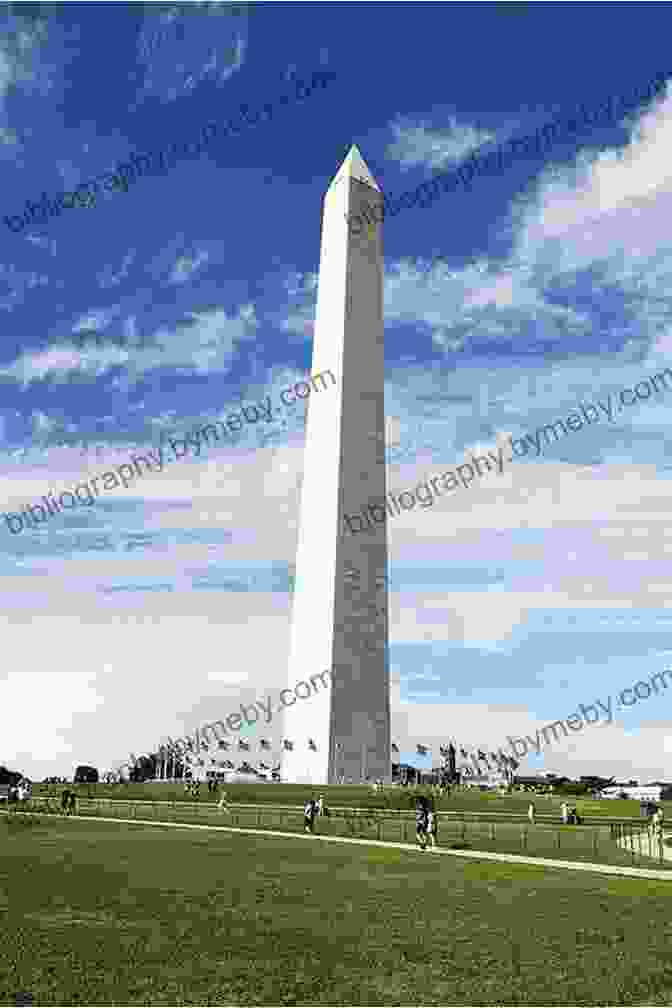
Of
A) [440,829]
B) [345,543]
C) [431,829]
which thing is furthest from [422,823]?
[345,543]

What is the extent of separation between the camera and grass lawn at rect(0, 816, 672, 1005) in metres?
10.6

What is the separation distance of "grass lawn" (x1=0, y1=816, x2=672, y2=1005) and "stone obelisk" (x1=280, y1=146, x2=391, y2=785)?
42.4m

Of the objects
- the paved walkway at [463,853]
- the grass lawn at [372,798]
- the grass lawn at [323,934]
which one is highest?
the grass lawn at [372,798]

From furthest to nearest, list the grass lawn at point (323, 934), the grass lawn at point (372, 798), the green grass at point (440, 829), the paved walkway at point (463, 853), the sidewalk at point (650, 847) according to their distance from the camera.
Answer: the grass lawn at point (372, 798), the green grass at point (440, 829), the sidewalk at point (650, 847), the paved walkway at point (463, 853), the grass lawn at point (323, 934)

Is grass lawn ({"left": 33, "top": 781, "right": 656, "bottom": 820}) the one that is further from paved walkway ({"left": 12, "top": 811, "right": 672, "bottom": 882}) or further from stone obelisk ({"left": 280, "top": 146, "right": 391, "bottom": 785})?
paved walkway ({"left": 12, "top": 811, "right": 672, "bottom": 882})

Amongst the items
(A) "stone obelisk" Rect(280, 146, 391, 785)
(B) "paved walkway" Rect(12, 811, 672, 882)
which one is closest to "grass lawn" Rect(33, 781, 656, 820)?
(A) "stone obelisk" Rect(280, 146, 391, 785)

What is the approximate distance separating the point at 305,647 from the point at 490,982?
193ft

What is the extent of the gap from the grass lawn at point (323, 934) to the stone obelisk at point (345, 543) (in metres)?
42.4

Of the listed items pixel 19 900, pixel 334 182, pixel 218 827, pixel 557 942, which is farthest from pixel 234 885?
pixel 334 182

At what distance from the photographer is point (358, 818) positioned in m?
45.0

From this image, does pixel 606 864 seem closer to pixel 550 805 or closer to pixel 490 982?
pixel 490 982

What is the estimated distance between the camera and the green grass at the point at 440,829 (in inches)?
1157

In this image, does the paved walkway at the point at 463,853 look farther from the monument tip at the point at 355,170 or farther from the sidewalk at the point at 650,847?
the monument tip at the point at 355,170

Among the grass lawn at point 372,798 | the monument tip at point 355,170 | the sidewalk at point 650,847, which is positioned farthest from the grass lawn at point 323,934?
the monument tip at point 355,170
